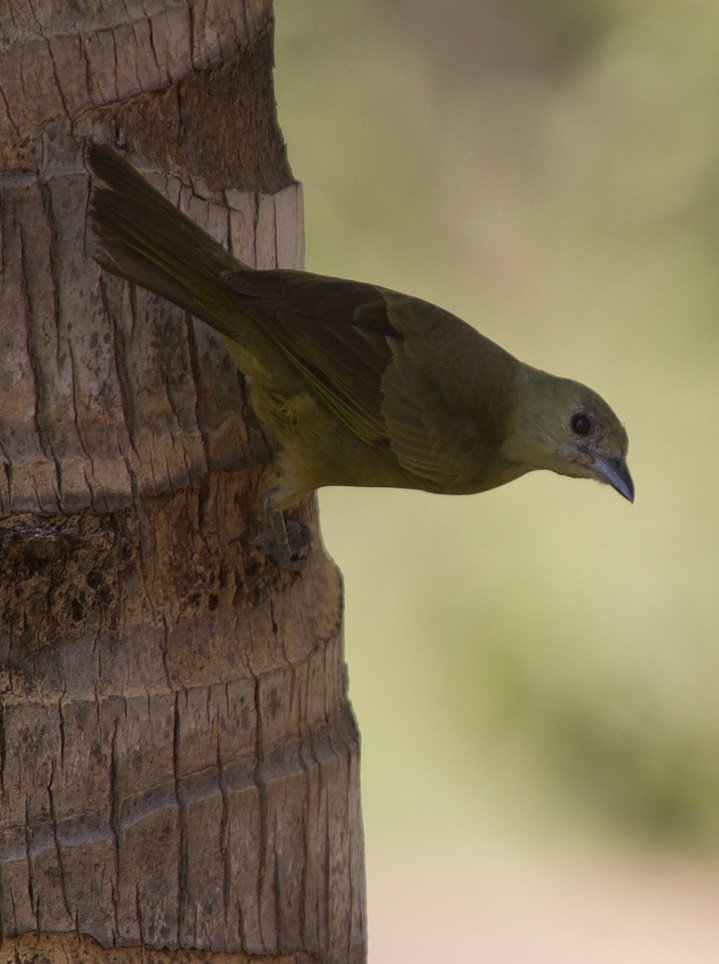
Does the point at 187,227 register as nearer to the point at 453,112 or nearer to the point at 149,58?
the point at 149,58

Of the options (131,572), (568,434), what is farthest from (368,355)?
(131,572)

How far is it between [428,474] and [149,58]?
1360 mm

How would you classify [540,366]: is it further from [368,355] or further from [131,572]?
[131,572]

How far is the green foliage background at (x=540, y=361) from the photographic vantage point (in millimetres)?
6258

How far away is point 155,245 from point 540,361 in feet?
15.0

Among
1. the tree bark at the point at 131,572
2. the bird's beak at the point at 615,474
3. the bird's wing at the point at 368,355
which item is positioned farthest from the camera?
the bird's beak at the point at 615,474

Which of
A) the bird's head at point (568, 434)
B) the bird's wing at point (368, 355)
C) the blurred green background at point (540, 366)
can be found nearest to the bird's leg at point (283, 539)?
the bird's wing at point (368, 355)

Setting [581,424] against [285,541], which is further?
[581,424]

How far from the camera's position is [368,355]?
3.51 meters

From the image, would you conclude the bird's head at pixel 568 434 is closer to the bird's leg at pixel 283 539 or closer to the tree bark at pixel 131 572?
the bird's leg at pixel 283 539

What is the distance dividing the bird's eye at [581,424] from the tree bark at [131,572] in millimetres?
1145

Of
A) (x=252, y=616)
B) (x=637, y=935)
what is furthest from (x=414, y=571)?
(x=252, y=616)

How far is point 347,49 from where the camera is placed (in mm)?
7641

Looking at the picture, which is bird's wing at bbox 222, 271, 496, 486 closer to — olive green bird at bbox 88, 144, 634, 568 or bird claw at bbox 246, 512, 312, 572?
olive green bird at bbox 88, 144, 634, 568
